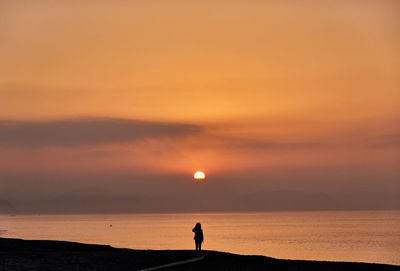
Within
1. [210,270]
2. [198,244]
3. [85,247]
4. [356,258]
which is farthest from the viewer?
[356,258]

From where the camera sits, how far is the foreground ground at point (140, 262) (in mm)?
27594

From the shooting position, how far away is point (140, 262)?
97.5 feet

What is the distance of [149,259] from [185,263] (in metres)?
2.76

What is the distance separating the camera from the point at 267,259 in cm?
3072

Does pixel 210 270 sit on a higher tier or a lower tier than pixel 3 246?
lower

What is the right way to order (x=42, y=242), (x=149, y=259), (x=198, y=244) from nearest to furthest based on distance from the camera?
1. (x=149, y=259)
2. (x=198, y=244)
3. (x=42, y=242)

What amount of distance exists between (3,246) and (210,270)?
19.7 meters

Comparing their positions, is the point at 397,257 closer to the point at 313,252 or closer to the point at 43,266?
the point at 313,252

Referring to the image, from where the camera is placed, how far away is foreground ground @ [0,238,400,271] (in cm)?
2759

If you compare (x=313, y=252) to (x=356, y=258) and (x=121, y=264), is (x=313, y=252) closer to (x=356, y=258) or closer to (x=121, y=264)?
(x=356, y=258)

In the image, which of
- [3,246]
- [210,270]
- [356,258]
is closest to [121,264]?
[210,270]

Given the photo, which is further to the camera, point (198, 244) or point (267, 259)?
point (198, 244)

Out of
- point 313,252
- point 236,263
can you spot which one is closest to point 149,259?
point 236,263

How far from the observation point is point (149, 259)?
102 ft
